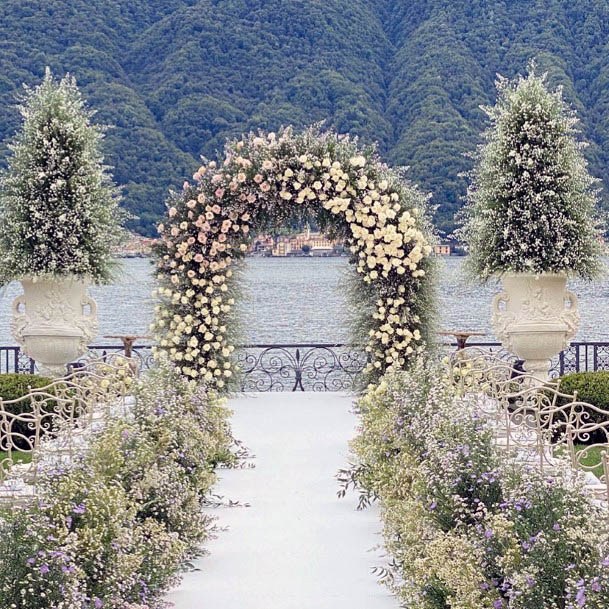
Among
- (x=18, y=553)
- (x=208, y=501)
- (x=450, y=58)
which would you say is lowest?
(x=208, y=501)

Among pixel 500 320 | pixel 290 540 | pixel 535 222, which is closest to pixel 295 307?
pixel 500 320

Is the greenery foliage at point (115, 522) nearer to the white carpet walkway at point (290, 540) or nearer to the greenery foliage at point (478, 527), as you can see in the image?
the white carpet walkway at point (290, 540)

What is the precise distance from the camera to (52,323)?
38.0ft

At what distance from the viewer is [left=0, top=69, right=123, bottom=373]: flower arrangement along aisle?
1143cm

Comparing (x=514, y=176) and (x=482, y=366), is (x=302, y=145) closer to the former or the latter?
(x=514, y=176)

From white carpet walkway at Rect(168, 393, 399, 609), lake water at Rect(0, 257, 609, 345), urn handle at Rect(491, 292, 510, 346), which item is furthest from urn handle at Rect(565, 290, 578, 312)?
lake water at Rect(0, 257, 609, 345)

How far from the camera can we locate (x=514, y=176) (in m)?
11.4

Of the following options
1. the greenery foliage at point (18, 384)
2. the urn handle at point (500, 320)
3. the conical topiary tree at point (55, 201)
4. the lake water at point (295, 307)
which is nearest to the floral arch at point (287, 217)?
the urn handle at point (500, 320)

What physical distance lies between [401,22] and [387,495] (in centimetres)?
3043

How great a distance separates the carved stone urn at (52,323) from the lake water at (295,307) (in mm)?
11339

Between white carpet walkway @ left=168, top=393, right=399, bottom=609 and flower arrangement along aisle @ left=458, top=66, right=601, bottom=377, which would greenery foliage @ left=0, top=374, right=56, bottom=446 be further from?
flower arrangement along aisle @ left=458, top=66, right=601, bottom=377

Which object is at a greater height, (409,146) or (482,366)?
(409,146)

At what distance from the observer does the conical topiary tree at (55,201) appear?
11.4m

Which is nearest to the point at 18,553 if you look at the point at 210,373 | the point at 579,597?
the point at 579,597
